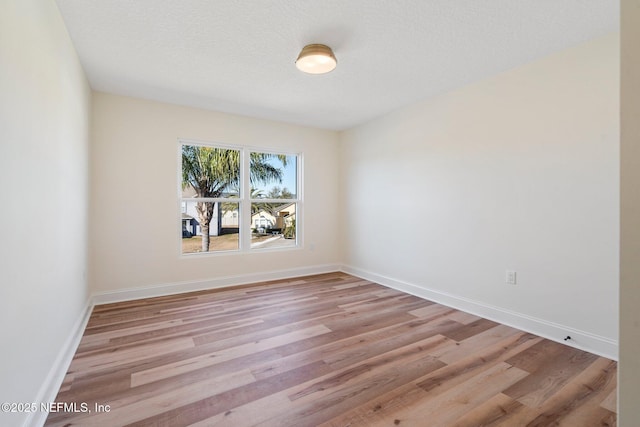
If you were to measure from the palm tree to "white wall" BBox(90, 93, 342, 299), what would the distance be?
0.18m

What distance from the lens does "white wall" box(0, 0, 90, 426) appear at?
4.03ft

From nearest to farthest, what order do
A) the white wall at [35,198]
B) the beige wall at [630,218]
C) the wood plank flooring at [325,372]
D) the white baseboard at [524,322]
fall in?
the beige wall at [630,218], the white wall at [35,198], the wood plank flooring at [325,372], the white baseboard at [524,322]

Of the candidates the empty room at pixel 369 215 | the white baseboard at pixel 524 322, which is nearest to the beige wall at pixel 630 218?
the empty room at pixel 369 215

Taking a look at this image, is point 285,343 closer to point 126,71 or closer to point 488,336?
point 488,336

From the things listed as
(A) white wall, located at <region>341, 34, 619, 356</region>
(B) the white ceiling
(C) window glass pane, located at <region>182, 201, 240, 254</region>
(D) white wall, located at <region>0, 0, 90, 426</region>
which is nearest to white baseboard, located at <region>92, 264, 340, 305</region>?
(C) window glass pane, located at <region>182, 201, 240, 254</region>

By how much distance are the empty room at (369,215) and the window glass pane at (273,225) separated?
0.08 meters

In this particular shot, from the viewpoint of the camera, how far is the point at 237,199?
14.2ft

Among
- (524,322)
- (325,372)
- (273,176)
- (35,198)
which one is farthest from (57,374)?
(524,322)

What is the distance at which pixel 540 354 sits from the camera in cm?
227

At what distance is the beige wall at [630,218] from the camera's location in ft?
2.48

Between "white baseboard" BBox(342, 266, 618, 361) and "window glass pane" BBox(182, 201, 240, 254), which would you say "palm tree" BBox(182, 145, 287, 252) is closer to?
"window glass pane" BBox(182, 201, 240, 254)

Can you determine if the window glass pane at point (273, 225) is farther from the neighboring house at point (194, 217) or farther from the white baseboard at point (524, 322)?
the white baseboard at point (524, 322)

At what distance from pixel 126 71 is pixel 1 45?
1954mm

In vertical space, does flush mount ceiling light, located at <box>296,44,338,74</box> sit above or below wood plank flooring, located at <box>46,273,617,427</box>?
above
